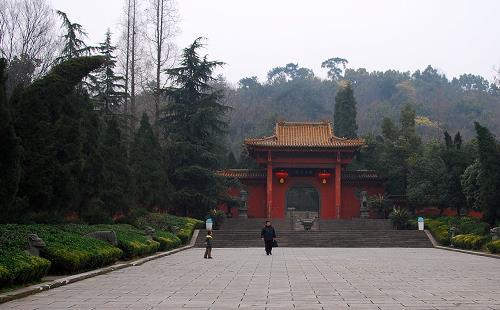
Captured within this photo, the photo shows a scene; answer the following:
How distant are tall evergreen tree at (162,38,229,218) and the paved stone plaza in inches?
800

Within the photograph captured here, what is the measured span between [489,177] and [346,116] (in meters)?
32.2

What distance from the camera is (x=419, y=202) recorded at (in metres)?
34.5

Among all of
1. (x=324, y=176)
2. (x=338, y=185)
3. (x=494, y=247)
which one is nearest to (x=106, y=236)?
(x=494, y=247)

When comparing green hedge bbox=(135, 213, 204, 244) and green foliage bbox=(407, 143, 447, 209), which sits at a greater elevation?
green foliage bbox=(407, 143, 447, 209)

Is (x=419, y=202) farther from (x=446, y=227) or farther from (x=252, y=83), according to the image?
(x=252, y=83)

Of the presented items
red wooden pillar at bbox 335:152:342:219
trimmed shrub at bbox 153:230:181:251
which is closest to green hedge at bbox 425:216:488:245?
red wooden pillar at bbox 335:152:342:219

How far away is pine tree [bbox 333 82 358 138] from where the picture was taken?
54.6 metres

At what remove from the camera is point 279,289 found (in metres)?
9.20

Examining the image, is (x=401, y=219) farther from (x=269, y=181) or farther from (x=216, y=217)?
(x=216, y=217)

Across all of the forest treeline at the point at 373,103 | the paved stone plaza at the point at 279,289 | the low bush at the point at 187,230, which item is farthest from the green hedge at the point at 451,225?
the forest treeline at the point at 373,103

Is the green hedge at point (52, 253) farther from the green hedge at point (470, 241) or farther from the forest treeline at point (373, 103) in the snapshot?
the forest treeline at point (373, 103)

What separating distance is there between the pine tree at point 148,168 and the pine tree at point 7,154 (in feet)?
48.4

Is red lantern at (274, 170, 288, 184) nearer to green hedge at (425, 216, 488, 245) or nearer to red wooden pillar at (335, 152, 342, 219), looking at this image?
red wooden pillar at (335, 152, 342, 219)

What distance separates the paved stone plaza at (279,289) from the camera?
24.5ft
